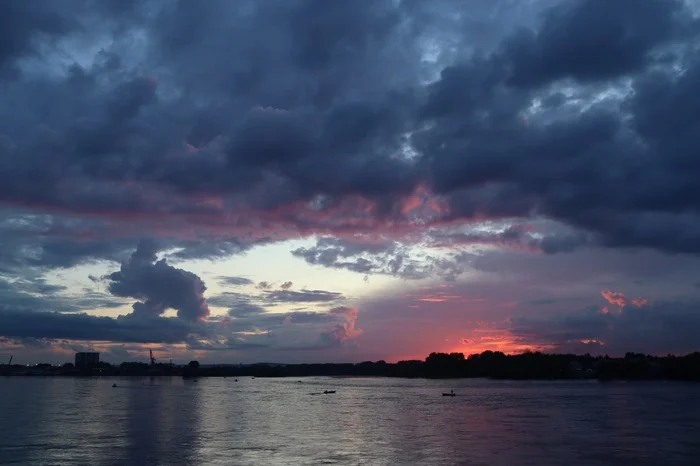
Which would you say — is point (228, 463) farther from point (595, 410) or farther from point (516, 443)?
point (595, 410)

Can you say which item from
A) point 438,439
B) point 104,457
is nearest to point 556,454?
point 438,439

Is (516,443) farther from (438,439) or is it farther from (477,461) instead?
(477,461)

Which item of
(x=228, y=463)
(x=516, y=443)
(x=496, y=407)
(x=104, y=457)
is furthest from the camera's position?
Answer: (x=496, y=407)

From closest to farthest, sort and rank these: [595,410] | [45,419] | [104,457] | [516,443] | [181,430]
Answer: [104,457] → [516,443] → [181,430] → [45,419] → [595,410]

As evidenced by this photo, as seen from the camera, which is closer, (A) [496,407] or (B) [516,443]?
(B) [516,443]

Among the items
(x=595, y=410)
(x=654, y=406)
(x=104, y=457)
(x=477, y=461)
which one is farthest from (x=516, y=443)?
(x=654, y=406)

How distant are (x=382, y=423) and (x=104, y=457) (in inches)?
1445

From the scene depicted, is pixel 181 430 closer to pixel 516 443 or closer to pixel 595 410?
pixel 516 443

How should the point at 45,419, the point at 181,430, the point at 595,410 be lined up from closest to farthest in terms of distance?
the point at 181,430, the point at 45,419, the point at 595,410

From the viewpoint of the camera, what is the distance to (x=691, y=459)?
5047cm

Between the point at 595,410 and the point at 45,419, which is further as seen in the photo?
the point at 595,410

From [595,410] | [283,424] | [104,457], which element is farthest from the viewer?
[595,410]

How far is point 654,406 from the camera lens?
10481cm

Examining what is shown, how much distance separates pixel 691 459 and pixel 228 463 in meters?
34.0
